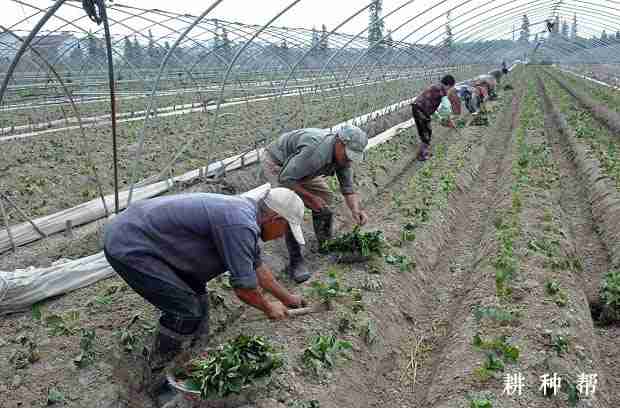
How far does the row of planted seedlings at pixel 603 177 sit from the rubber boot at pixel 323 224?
A: 9.73ft

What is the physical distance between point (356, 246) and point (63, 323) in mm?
3027

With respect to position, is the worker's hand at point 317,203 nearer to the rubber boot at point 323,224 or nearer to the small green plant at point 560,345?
the rubber boot at point 323,224

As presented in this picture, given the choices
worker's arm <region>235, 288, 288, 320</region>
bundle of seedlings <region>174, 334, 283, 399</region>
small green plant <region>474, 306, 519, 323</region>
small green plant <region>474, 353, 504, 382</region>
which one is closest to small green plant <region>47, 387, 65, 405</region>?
bundle of seedlings <region>174, 334, 283, 399</region>

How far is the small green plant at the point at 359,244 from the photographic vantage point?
19.5 feet

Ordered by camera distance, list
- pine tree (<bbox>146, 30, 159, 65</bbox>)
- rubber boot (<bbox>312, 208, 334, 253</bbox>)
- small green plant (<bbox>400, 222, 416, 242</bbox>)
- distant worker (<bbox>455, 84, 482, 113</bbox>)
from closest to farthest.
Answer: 1. rubber boot (<bbox>312, 208, 334, 253</bbox>)
2. small green plant (<bbox>400, 222, 416, 242</bbox>)
3. distant worker (<bbox>455, 84, 482, 113</bbox>)
4. pine tree (<bbox>146, 30, 159, 65</bbox>)

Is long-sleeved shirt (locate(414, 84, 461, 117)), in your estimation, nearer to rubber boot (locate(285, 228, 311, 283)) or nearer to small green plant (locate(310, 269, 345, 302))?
rubber boot (locate(285, 228, 311, 283))

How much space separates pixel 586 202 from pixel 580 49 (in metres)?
47.8

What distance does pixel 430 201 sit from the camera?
27.0 ft

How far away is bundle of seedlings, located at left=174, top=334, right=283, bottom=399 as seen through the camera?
349cm

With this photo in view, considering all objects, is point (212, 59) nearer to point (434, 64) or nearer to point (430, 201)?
point (434, 64)

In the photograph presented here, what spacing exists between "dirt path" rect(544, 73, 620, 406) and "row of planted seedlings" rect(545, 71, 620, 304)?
0.11 meters

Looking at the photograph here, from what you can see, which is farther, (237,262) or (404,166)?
(404,166)

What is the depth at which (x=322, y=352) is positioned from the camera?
169 inches

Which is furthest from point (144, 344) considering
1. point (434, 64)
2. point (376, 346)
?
point (434, 64)
